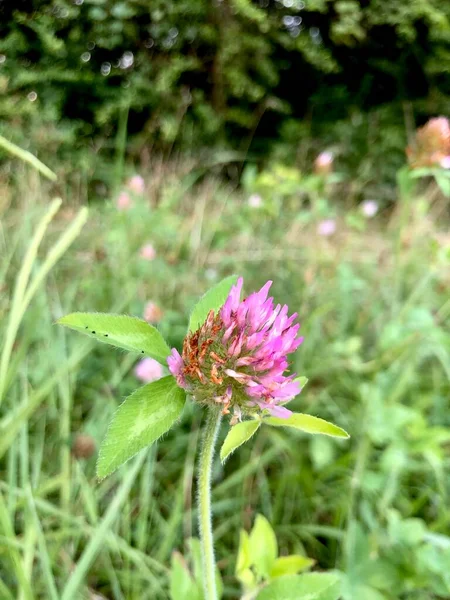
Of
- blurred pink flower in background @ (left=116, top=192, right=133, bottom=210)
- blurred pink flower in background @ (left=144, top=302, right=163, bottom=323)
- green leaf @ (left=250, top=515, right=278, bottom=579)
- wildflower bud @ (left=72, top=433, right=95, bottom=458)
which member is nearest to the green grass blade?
wildflower bud @ (left=72, top=433, right=95, bottom=458)

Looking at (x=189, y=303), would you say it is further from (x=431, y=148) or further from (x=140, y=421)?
(x=140, y=421)

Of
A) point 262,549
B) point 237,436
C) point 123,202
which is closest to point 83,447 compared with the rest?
point 262,549

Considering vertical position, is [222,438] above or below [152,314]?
below

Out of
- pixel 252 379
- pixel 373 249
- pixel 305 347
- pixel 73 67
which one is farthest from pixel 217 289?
pixel 73 67

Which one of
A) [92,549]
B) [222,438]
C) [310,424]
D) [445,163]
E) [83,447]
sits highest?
[310,424]

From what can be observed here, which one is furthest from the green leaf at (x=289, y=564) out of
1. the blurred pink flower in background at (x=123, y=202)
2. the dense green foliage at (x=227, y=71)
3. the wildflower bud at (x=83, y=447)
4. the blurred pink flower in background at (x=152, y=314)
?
the dense green foliage at (x=227, y=71)

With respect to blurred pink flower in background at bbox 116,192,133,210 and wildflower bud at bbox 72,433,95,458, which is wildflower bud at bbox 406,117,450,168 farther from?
blurred pink flower in background at bbox 116,192,133,210
